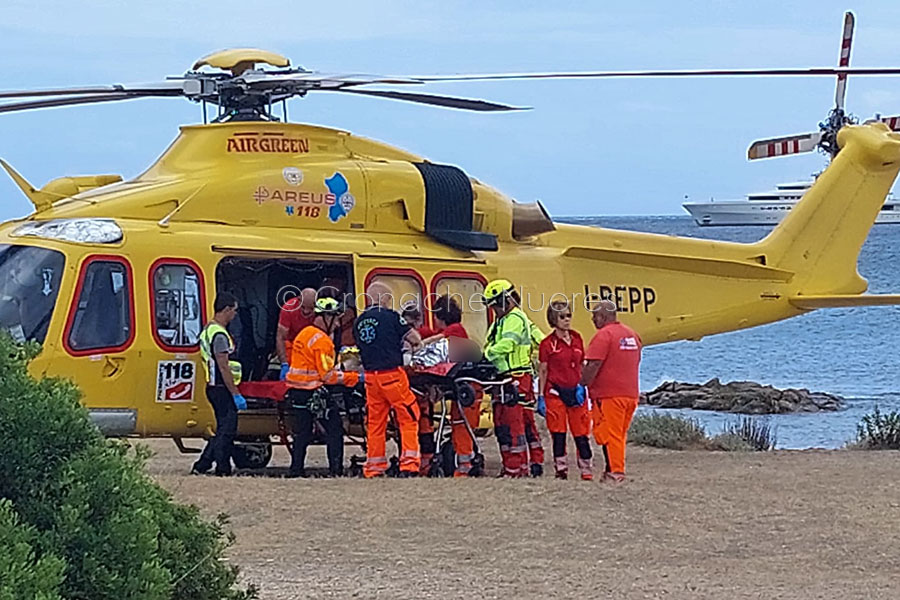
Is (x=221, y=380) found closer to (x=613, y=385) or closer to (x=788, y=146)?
(x=613, y=385)

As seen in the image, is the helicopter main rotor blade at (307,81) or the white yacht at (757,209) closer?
the helicopter main rotor blade at (307,81)

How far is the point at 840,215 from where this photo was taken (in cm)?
1712

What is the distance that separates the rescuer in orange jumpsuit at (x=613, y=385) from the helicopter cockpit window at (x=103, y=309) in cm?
369

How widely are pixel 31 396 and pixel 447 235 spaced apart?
885cm

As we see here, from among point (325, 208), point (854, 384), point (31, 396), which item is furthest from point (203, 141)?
point (854, 384)

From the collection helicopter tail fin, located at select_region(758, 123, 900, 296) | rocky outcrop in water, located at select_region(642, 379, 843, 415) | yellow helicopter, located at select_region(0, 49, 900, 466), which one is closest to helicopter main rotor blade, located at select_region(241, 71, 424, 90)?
yellow helicopter, located at select_region(0, 49, 900, 466)

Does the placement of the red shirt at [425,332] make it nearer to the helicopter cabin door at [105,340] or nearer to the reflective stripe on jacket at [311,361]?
the reflective stripe on jacket at [311,361]

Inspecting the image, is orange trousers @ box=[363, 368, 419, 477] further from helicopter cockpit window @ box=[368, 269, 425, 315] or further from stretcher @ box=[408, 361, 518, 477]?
helicopter cockpit window @ box=[368, 269, 425, 315]

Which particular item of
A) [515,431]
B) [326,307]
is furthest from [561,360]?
[326,307]

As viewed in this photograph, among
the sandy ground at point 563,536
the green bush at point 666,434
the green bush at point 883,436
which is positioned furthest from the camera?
the green bush at point 666,434

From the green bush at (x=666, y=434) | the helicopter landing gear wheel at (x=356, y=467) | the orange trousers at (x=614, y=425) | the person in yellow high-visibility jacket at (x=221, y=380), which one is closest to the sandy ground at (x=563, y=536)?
the orange trousers at (x=614, y=425)

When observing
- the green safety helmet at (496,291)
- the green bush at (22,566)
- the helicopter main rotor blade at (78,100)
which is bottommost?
the green safety helmet at (496,291)

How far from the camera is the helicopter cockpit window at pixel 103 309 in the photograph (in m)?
11.7

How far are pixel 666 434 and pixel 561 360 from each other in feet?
19.1
